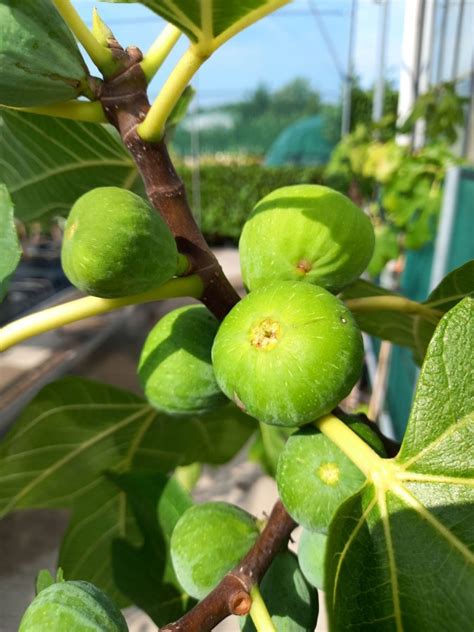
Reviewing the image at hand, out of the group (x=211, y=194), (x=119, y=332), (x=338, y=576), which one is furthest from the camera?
(x=211, y=194)

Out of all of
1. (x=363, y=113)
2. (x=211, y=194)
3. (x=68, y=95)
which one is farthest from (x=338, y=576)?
(x=363, y=113)

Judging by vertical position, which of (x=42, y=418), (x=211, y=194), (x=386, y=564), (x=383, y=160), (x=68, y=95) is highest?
(x=68, y=95)

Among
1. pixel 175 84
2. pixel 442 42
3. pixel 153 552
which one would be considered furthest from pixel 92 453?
pixel 442 42

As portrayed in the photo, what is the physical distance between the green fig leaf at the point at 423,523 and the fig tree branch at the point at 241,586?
82 mm

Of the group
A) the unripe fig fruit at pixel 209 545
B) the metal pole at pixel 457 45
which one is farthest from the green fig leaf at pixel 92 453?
the metal pole at pixel 457 45

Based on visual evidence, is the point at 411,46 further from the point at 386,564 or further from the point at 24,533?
the point at 386,564

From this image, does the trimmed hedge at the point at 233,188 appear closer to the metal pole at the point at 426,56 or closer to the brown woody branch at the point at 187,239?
the metal pole at the point at 426,56

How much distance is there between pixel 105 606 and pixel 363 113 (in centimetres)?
1108

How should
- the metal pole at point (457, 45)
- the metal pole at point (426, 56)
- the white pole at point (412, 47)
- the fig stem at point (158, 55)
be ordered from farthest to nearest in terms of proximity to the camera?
the white pole at point (412, 47) → the metal pole at point (426, 56) → the metal pole at point (457, 45) → the fig stem at point (158, 55)

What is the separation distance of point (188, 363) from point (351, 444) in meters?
0.19

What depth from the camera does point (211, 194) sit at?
952 centimetres

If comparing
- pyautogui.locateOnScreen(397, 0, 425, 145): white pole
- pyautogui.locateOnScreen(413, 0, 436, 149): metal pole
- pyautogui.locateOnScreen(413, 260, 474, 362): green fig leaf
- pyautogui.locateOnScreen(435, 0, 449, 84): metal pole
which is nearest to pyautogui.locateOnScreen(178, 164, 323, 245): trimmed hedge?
pyautogui.locateOnScreen(397, 0, 425, 145): white pole

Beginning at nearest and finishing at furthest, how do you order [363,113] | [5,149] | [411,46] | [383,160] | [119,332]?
[5,149], [383,160], [411,46], [119,332], [363,113]

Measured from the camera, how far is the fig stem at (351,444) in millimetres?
428
